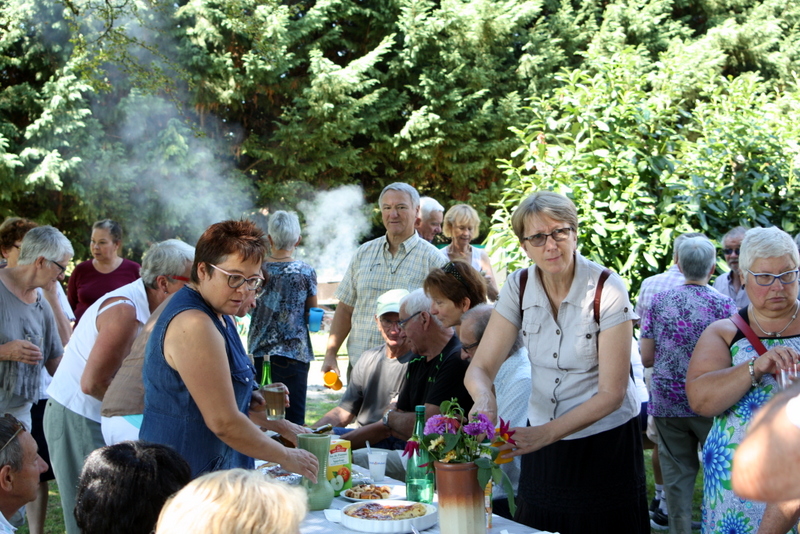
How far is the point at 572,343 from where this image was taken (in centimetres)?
252

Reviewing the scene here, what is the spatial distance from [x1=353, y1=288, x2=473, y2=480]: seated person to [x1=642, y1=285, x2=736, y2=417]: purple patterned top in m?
1.30

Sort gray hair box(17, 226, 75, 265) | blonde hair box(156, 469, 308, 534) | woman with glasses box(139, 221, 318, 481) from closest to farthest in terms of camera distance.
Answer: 1. blonde hair box(156, 469, 308, 534)
2. woman with glasses box(139, 221, 318, 481)
3. gray hair box(17, 226, 75, 265)

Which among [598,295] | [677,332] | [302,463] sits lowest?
[302,463]

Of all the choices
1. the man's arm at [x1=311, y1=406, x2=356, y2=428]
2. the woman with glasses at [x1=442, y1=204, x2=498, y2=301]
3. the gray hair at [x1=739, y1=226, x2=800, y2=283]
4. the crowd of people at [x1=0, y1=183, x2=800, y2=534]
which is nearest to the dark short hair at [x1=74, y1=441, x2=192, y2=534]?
the crowd of people at [x1=0, y1=183, x2=800, y2=534]

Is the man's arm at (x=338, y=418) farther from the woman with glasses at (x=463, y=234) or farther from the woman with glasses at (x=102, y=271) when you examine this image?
the woman with glasses at (x=102, y=271)

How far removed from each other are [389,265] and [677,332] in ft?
5.80

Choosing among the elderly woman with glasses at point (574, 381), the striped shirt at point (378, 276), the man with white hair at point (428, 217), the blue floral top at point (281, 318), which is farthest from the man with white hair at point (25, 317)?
the man with white hair at point (428, 217)

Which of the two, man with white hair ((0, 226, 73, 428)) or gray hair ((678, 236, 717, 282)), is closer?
man with white hair ((0, 226, 73, 428))

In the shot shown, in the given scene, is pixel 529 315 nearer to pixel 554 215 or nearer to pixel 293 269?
pixel 554 215

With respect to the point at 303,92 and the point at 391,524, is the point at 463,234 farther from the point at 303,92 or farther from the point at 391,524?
the point at 303,92

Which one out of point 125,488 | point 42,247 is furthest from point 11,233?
point 125,488

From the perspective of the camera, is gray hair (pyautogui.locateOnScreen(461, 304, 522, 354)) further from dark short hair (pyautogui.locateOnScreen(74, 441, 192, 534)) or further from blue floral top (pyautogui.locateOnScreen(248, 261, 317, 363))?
blue floral top (pyautogui.locateOnScreen(248, 261, 317, 363))

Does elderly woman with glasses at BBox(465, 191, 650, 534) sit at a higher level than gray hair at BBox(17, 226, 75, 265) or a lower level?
lower

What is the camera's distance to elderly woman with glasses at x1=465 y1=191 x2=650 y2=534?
245cm
